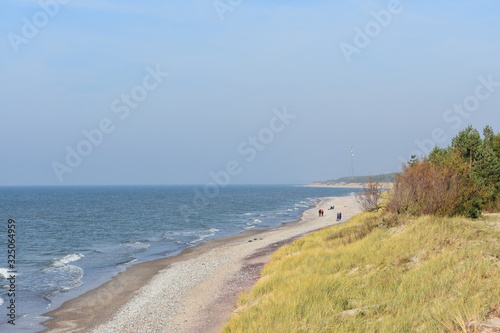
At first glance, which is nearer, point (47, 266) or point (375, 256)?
point (375, 256)

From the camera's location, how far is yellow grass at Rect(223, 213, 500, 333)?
991 centimetres

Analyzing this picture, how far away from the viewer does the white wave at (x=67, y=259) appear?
1347 inches

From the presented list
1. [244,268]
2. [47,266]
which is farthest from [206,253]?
[47,266]

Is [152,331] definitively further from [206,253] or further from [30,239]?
[30,239]

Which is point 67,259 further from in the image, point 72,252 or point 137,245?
point 137,245

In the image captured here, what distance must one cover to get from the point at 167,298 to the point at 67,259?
62.6 feet

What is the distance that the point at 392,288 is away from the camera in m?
12.8

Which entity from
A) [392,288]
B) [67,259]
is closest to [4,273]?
[67,259]

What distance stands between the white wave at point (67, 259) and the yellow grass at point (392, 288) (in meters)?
22.8

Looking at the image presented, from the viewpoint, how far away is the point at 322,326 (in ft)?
36.0

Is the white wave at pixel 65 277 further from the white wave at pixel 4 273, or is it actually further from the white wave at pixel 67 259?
the white wave at pixel 4 273

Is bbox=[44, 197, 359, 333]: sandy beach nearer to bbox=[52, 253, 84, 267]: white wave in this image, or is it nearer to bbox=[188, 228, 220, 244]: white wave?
bbox=[52, 253, 84, 267]: white wave

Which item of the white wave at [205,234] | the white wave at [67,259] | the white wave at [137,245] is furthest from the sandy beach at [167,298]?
the white wave at [205,234]

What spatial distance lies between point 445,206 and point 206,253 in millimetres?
21254
